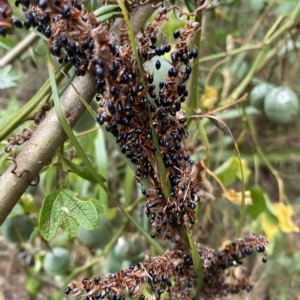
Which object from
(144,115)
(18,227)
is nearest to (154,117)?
(144,115)

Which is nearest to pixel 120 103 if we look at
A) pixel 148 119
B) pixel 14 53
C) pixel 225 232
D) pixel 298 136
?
pixel 148 119

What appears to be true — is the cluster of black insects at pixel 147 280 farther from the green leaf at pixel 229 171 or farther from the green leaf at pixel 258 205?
the green leaf at pixel 229 171

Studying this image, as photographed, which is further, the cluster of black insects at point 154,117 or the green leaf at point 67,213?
the green leaf at point 67,213

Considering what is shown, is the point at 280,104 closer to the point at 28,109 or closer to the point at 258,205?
the point at 258,205

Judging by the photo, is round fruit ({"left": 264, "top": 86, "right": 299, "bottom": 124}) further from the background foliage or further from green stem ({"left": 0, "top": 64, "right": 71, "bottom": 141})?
green stem ({"left": 0, "top": 64, "right": 71, "bottom": 141})

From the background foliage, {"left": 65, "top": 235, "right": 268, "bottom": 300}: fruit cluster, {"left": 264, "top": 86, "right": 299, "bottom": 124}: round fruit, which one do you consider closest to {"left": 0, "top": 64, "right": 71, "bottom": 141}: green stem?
the background foliage

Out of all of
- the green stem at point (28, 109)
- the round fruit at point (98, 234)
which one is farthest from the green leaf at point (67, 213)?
the round fruit at point (98, 234)
